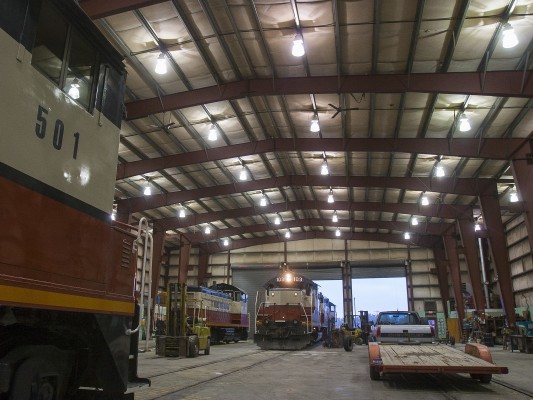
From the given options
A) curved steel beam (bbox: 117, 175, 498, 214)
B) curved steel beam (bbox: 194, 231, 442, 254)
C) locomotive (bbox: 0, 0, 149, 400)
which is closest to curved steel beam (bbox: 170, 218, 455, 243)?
curved steel beam (bbox: 194, 231, 442, 254)

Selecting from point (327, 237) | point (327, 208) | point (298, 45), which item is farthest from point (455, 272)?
point (298, 45)

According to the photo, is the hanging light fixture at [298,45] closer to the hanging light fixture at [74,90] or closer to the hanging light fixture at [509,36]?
the hanging light fixture at [509,36]

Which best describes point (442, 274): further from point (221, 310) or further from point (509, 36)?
point (509, 36)

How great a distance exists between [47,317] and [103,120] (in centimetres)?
194

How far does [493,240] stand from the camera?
2000cm

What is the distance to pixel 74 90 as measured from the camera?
386 cm

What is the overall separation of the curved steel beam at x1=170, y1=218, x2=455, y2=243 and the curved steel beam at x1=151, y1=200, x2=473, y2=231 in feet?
12.0

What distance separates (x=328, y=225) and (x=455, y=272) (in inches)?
364

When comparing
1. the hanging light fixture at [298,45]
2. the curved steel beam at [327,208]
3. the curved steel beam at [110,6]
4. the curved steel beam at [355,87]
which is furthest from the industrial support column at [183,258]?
the curved steel beam at [110,6]

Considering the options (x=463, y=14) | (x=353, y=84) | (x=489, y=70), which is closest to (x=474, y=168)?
(x=489, y=70)

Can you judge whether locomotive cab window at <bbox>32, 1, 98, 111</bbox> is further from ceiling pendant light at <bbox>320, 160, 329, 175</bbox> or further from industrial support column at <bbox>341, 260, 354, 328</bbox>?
industrial support column at <bbox>341, 260, 354, 328</bbox>

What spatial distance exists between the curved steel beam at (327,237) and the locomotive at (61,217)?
102 feet

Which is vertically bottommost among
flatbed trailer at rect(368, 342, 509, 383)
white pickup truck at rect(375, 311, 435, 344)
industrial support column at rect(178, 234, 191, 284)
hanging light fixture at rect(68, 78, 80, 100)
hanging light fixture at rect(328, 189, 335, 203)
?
flatbed trailer at rect(368, 342, 509, 383)

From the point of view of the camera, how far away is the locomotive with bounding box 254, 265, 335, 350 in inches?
810
